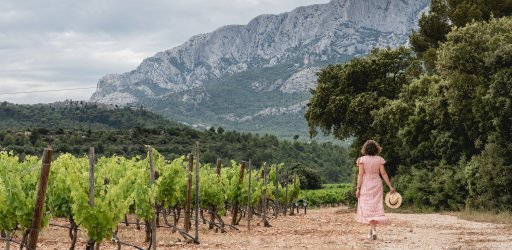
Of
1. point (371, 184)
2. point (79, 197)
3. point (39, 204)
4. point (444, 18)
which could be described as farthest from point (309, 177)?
point (39, 204)

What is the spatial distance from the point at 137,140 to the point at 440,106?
5838cm

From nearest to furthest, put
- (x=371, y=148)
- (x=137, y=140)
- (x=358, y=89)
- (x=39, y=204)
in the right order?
(x=39, y=204) < (x=371, y=148) < (x=358, y=89) < (x=137, y=140)

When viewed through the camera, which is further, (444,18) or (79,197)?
(444,18)

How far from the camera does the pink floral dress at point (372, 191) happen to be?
555 inches

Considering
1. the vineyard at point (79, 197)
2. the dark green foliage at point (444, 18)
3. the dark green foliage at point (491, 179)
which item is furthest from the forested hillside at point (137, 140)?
the dark green foliage at point (491, 179)

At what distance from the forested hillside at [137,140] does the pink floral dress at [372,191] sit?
145 feet

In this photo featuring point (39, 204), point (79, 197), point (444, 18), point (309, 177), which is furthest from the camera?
point (309, 177)

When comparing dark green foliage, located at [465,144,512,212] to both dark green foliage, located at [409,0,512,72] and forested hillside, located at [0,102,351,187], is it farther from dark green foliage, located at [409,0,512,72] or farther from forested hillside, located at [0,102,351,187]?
forested hillside, located at [0,102,351,187]

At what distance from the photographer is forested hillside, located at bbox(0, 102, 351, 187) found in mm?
72625

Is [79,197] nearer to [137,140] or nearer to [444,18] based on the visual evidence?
[444,18]

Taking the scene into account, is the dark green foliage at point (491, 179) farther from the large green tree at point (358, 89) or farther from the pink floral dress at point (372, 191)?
the pink floral dress at point (372, 191)

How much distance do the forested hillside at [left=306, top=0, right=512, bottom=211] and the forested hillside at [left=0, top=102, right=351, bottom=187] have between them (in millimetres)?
29563

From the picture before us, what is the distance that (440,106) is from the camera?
30859 mm

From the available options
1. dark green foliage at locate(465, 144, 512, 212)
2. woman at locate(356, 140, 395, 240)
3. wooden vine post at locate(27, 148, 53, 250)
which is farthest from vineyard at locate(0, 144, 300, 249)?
dark green foliage at locate(465, 144, 512, 212)
